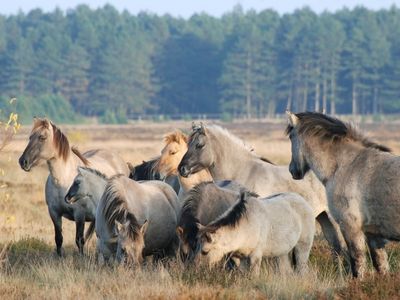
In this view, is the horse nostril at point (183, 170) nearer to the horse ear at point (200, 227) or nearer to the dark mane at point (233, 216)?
the dark mane at point (233, 216)

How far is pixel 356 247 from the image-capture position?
380 inches

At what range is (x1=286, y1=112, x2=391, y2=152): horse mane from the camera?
1004cm

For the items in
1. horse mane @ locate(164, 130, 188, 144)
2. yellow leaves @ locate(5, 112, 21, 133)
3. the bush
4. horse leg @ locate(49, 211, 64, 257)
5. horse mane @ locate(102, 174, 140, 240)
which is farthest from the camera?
the bush

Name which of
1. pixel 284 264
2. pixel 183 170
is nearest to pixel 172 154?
pixel 183 170

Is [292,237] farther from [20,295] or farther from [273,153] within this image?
[273,153]

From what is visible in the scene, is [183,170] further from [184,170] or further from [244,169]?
[244,169]

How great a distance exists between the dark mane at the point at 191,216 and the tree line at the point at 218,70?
9099 cm

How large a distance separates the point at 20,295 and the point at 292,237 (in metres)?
2.85

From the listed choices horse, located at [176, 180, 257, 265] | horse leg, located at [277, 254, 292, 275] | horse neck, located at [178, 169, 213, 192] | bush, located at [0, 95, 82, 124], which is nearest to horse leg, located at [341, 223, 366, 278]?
horse leg, located at [277, 254, 292, 275]

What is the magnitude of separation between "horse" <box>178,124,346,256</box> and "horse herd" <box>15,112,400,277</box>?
0.04ft

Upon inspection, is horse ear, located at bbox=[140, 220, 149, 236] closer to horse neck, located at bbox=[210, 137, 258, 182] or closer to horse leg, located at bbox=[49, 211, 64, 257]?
horse neck, located at bbox=[210, 137, 258, 182]

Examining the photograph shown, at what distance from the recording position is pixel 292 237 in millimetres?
10336

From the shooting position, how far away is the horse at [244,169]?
40.1 feet

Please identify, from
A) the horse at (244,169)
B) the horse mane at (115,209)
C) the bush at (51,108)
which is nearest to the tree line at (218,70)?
the bush at (51,108)
